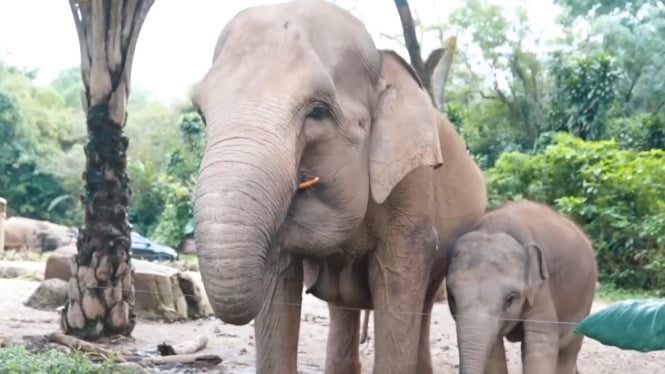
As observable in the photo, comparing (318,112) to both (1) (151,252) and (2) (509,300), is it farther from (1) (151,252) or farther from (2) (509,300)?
(1) (151,252)

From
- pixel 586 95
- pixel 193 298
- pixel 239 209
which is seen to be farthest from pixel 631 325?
pixel 586 95

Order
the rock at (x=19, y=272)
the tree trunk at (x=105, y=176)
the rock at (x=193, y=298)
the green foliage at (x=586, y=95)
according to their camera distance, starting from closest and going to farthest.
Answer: the tree trunk at (x=105, y=176) < the rock at (x=193, y=298) < the rock at (x=19, y=272) < the green foliage at (x=586, y=95)

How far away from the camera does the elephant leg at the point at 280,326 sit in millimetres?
4656

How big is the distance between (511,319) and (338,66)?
184 centimetres

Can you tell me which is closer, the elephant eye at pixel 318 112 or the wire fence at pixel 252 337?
the elephant eye at pixel 318 112

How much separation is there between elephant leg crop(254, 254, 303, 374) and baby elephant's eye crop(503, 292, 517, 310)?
1119 millimetres

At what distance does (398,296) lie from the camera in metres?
4.66

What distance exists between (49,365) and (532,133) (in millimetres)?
28379

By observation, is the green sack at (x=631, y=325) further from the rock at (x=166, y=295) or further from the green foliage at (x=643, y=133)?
the green foliage at (x=643, y=133)

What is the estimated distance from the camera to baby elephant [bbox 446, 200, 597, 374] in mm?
4957

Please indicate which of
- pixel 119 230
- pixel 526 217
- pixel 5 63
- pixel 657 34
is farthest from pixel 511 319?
pixel 5 63

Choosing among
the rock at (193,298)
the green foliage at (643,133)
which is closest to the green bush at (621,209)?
the green foliage at (643,133)

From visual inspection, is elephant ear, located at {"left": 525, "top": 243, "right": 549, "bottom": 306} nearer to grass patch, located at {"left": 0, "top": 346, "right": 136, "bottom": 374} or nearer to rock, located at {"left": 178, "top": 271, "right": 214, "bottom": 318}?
grass patch, located at {"left": 0, "top": 346, "right": 136, "bottom": 374}

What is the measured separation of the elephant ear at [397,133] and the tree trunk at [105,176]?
4707 millimetres
